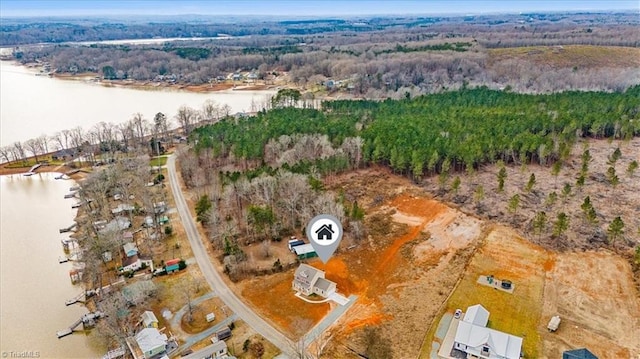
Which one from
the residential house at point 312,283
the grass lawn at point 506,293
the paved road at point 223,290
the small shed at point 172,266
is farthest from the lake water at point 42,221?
the grass lawn at point 506,293

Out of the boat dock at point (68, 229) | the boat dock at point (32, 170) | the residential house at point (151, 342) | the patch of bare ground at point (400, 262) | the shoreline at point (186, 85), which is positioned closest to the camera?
the residential house at point (151, 342)

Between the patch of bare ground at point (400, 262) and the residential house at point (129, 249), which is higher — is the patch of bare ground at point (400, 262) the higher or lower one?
the lower one

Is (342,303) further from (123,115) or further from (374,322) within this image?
(123,115)

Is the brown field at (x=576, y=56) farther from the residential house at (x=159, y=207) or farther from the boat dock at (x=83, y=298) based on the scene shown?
the boat dock at (x=83, y=298)

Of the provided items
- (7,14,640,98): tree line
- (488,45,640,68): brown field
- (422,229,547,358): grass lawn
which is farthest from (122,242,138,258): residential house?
(488,45,640,68): brown field

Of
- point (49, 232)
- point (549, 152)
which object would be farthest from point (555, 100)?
point (49, 232)

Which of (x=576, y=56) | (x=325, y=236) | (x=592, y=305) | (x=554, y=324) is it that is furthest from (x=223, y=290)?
(x=576, y=56)
